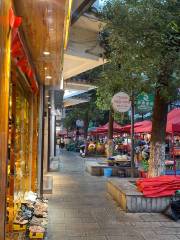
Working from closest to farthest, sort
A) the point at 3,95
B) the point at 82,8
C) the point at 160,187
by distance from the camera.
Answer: the point at 3,95
the point at 160,187
the point at 82,8

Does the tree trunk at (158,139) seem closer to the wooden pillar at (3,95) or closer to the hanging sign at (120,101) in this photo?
the hanging sign at (120,101)

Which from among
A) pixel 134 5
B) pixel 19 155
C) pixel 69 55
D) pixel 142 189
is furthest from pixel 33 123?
pixel 69 55

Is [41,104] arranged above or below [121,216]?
above

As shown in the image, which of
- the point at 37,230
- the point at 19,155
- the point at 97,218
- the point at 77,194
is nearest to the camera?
the point at 37,230

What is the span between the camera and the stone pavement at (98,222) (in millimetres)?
7148

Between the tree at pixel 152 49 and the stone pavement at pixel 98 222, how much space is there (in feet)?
6.60

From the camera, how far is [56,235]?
7102 mm

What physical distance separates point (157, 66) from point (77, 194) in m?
4.78

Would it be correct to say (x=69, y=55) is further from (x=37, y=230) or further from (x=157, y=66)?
(x=37, y=230)

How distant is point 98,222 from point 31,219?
159 centimetres

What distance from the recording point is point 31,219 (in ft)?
23.5

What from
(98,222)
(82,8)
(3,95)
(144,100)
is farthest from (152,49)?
(3,95)

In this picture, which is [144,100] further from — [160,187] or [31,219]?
[31,219]

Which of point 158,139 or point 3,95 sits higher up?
point 3,95
